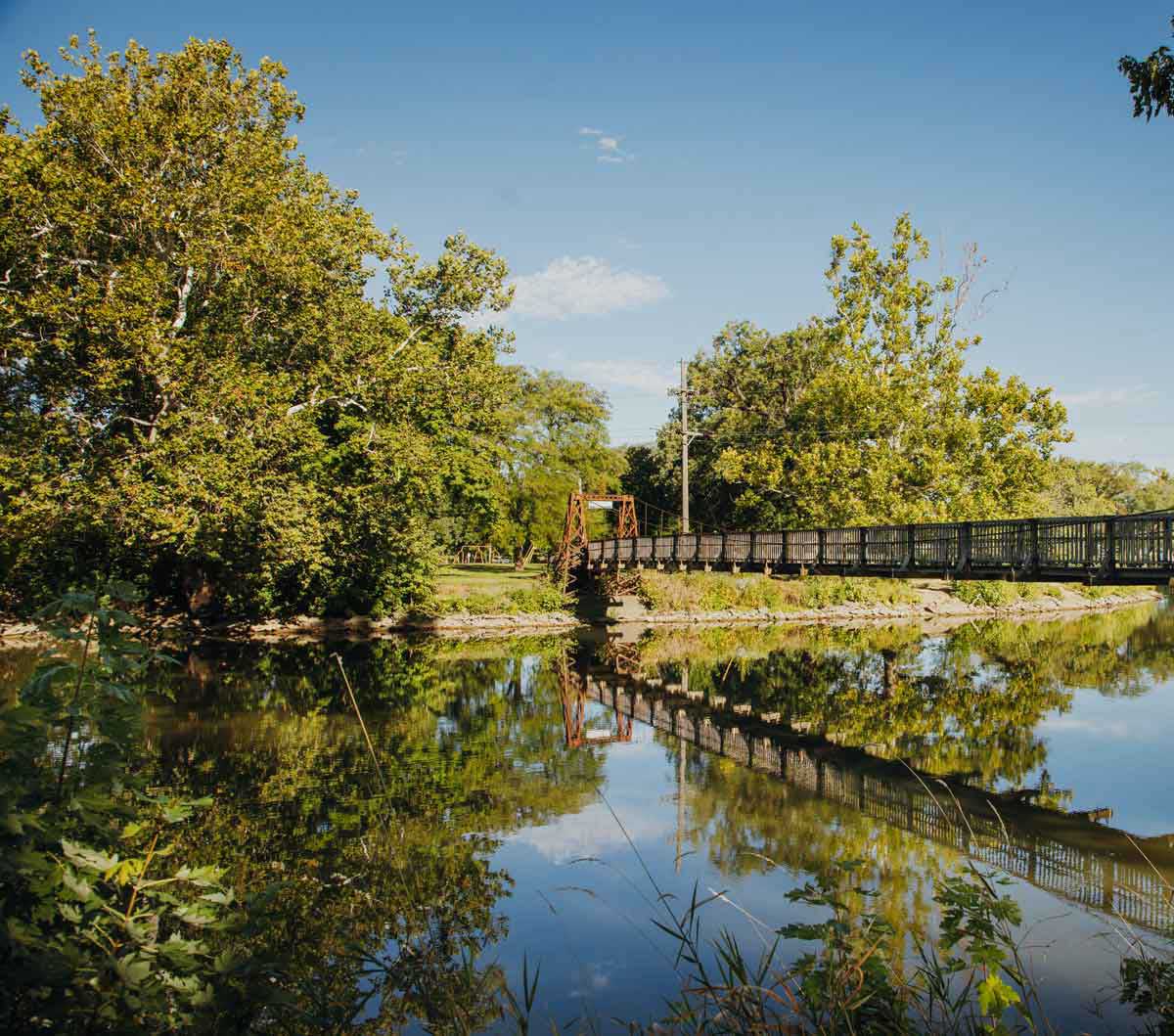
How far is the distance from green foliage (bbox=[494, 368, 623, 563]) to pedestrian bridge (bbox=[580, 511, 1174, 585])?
19.2 meters

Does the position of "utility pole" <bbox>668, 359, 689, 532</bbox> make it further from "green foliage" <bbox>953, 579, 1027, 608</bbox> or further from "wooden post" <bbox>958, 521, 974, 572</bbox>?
"green foliage" <bbox>953, 579, 1027, 608</bbox>

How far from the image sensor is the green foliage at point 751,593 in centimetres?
3712

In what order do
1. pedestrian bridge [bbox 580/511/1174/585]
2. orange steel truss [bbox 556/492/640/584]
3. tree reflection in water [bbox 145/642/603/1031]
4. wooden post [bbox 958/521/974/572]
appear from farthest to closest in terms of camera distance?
1. orange steel truss [bbox 556/492/640/584]
2. wooden post [bbox 958/521/974/572]
3. pedestrian bridge [bbox 580/511/1174/585]
4. tree reflection in water [bbox 145/642/603/1031]

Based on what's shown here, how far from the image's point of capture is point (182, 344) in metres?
21.0

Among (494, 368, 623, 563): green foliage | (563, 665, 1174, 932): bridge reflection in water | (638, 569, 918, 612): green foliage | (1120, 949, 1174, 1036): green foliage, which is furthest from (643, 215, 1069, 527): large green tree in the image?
(1120, 949, 1174, 1036): green foliage

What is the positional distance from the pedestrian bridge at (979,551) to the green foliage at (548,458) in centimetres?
1923

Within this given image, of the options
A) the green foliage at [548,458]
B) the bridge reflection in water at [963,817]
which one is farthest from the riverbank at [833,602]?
the bridge reflection in water at [963,817]

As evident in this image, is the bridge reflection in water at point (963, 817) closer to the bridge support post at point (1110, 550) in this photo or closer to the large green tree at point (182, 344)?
the bridge support post at point (1110, 550)

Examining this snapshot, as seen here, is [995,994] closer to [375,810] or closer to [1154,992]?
[1154,992]

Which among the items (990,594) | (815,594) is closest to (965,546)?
(815,594)

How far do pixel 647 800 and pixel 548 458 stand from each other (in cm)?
4036

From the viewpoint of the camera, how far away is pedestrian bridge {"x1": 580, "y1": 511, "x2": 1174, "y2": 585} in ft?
45.8

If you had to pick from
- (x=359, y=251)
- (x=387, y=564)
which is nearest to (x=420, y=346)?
(x=359, y=251)

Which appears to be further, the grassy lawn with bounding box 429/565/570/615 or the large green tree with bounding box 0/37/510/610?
the grassy lawn with bounding box 429/565/570/615
